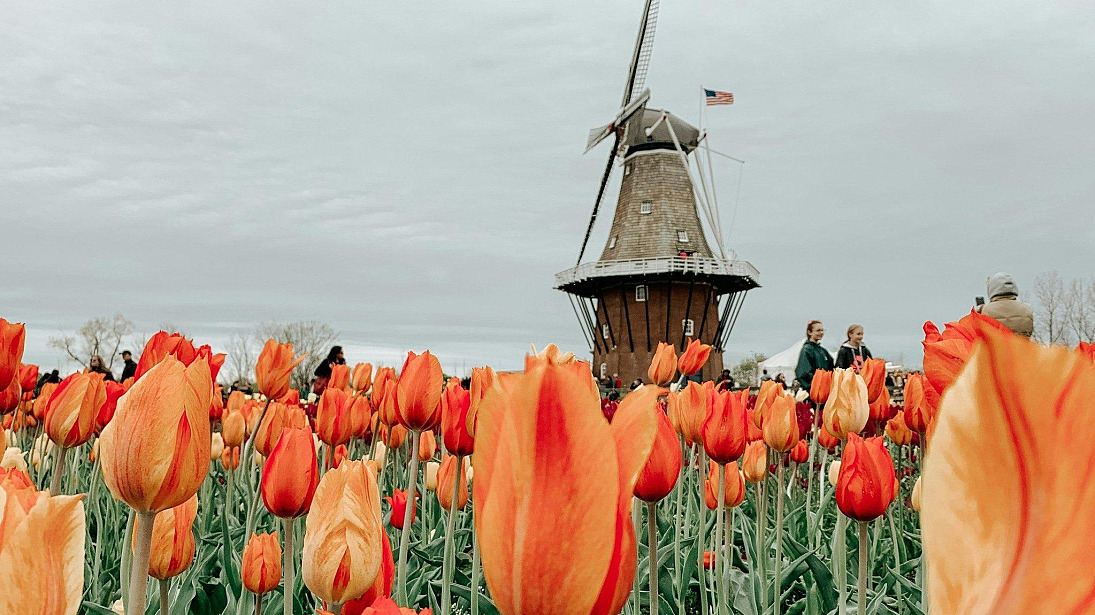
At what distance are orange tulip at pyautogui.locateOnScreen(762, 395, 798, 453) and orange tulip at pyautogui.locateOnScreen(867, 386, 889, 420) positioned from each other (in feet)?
2.52

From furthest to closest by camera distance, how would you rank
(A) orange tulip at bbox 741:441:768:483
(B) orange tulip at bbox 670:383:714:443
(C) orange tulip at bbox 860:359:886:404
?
1. (C) orange tulip at bbox 860:359:886:404
2. (A) orange tulip at bbox 741:441:768:483
3. (B) orange tulip at bbox 670:383:714:443

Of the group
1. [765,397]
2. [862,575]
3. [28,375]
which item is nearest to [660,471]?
[862,575]

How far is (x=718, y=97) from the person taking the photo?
32750 mm

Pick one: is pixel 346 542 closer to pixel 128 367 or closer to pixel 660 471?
pixel 660 471

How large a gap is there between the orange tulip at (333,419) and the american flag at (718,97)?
3228 cm

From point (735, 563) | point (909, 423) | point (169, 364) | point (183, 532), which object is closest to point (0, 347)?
point (183, 532)

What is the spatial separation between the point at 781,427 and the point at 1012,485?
2277 millimetres

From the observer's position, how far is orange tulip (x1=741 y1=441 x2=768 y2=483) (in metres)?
2.74

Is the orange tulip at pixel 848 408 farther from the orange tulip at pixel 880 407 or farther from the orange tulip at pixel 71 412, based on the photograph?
the orange tulip at pixel 71 412

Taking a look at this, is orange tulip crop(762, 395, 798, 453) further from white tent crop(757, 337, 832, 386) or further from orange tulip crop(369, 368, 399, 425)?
white tent crop(757, 337, 832, 386)

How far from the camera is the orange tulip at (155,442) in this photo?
0.86 meters

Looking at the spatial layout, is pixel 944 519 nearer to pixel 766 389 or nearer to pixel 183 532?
pixel 183 532

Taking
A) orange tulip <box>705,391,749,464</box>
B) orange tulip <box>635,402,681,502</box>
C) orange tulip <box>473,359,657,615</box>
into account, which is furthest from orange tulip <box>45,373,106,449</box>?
orange tulip <box>473,359,657,615</box>

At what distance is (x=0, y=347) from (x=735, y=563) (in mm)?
3168
